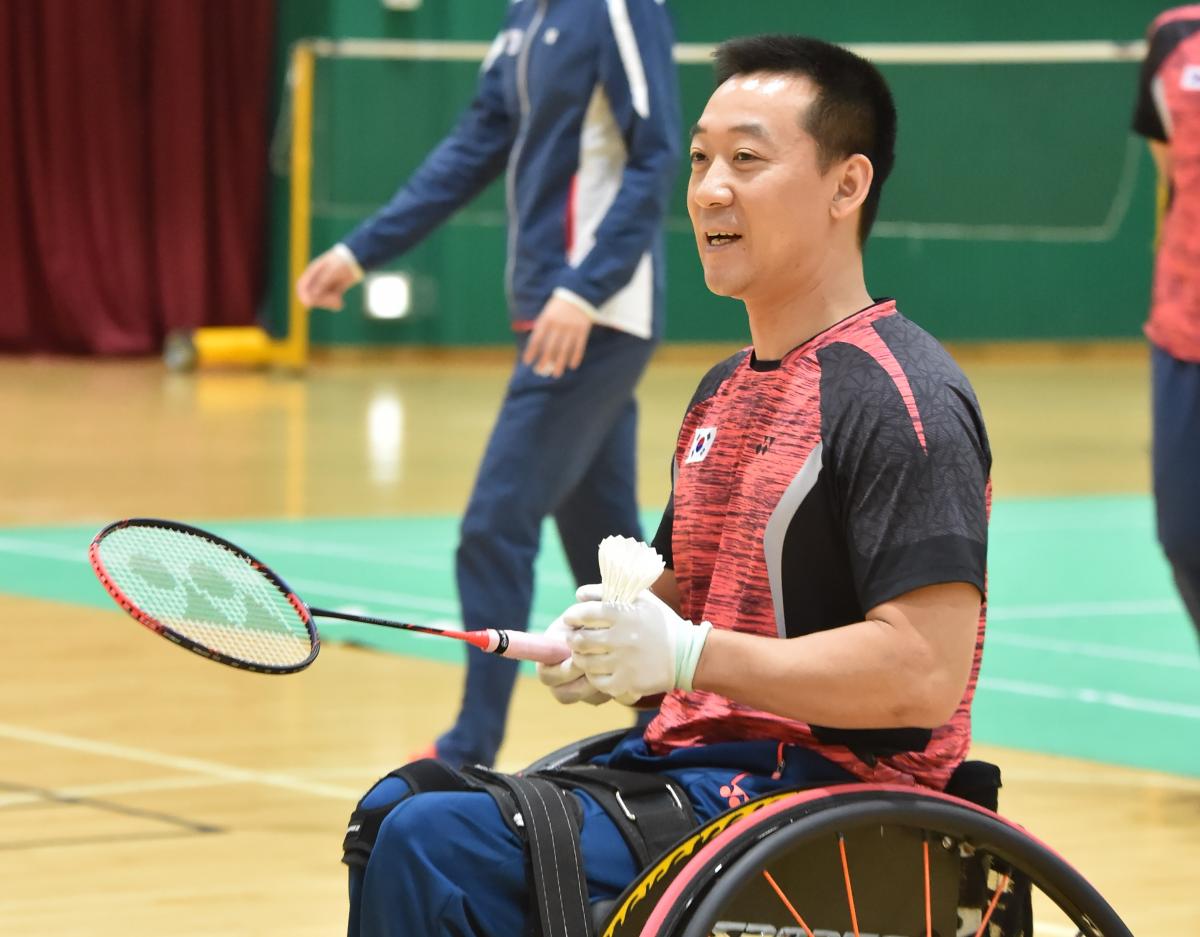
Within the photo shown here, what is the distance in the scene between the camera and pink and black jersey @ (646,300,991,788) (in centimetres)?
245

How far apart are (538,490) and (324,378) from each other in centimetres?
1015

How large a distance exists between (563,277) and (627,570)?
242cm

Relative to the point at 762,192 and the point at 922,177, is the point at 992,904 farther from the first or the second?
the point at 922,177

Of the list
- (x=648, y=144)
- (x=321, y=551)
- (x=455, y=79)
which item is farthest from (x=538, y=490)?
(x=455, y=79)

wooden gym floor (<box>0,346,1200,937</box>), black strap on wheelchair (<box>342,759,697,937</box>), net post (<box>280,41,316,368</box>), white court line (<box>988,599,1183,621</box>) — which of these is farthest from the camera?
net post (<box>280,41,316,368</box>)

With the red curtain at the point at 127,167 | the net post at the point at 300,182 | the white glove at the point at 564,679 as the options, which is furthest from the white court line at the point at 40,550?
the red curtain at the point at 127,167

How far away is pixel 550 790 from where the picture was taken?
2502mm

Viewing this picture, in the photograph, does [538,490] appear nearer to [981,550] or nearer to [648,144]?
[648,144]

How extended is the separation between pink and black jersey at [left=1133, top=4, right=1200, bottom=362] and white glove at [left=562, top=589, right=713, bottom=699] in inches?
109

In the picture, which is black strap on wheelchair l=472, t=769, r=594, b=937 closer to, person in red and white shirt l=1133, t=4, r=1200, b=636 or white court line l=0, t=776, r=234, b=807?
white court line l=0, t=776, r=234, b=807

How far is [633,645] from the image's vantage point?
2418mm

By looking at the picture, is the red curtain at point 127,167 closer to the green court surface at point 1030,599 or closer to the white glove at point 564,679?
the green court surface at point 1030,599

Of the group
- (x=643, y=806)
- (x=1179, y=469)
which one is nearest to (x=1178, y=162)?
(x=1179, y=469)

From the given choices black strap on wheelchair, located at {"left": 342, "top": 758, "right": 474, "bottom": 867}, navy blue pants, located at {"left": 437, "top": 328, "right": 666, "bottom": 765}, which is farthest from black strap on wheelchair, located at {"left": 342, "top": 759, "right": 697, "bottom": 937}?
navy blue pants, located at {"left": 437, "top": 328, "right": 666, "bottom": 765}
